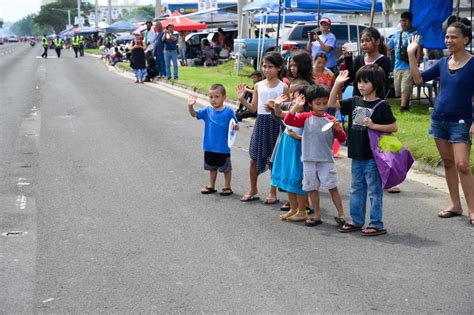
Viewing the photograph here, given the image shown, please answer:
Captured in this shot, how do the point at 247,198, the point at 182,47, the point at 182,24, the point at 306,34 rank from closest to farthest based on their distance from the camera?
the point at 247,198, the point at 306,34, the point at 182,47, the point at 182,24

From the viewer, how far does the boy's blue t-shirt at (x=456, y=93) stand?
23.0ft

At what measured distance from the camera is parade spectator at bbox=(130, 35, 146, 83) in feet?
82.0

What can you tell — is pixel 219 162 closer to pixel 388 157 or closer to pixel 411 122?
pixel 388 157

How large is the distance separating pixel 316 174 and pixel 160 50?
19.1 metres

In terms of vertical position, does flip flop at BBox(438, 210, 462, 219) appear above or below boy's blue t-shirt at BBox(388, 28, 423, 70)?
below

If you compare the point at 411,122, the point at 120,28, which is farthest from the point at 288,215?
the point at 120,28

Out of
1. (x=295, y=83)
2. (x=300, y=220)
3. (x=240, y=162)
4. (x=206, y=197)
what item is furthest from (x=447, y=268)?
(x=240, y=162)

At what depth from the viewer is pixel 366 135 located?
674 centimetres

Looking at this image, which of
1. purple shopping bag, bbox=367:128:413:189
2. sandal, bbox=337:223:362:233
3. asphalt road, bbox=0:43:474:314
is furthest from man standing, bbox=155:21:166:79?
purple shopping bag, bbox=367:128:413:189

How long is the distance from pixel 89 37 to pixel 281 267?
92.4 metres

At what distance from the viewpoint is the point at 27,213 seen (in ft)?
25.1

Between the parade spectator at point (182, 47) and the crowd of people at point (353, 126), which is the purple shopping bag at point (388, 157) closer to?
the crowd of people at point (353, 126)

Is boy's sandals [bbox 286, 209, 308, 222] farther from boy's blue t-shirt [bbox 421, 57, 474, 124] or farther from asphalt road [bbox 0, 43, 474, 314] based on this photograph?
boy's blue t-shirt [bbox 421, 57, 474, 124]

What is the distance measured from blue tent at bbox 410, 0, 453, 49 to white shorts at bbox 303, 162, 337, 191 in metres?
7.79
